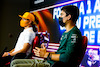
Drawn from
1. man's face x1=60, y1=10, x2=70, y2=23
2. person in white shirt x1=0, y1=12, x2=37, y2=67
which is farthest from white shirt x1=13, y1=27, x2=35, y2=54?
man's face x1=60, y1=10, x2=70, y2=23

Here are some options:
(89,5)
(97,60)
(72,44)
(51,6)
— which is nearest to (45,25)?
(51,6)

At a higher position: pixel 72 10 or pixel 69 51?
pixel 72 10

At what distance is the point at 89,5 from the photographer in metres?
2.59

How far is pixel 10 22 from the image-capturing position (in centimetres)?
438

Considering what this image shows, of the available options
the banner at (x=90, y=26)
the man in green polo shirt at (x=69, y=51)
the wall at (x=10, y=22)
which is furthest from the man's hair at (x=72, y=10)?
the wall at (x=10, y=22)

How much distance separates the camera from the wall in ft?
14.3

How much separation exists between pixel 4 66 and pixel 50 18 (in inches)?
62.1

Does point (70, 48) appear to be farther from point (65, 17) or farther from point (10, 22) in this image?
point (10, 22)

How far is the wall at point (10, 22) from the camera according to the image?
4371 millimetres

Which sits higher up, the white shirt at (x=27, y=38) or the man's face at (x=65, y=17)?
the man's face at (x=65, y=17)

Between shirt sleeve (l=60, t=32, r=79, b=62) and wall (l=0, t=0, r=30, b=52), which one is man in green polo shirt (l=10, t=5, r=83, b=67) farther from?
wall (l=0, t=0, r=30, b=52)

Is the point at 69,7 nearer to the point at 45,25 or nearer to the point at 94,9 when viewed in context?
the point at 94,9

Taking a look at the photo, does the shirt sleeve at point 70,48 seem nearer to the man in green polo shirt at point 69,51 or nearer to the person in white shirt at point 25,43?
the man in green polo shirt at point 69,51

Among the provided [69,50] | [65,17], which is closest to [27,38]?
[65,17]
